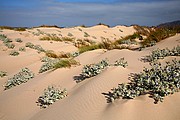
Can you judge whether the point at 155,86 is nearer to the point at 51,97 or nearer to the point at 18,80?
the point at 51,97

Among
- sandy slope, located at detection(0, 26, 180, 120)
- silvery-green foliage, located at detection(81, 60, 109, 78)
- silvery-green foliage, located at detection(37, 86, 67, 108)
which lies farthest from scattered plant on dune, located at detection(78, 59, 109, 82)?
silvery-green foliage, located at detection(37, 86, 67, 108)

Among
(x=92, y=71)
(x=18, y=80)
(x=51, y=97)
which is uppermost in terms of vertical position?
(x=92, y=71)

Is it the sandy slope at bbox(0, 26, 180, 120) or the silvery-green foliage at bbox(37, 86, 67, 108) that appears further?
the silvery-green foliage at bbox(37, 86, 67, 108)

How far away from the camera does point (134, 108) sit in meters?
4.14

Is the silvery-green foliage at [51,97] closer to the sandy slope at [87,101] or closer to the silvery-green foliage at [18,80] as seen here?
the sandy slope at [87,101]

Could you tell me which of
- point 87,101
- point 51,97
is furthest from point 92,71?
point 87,101

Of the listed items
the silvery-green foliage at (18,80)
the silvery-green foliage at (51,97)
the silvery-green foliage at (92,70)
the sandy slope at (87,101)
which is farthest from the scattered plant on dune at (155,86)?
the silvery-green foliage at (18,80)

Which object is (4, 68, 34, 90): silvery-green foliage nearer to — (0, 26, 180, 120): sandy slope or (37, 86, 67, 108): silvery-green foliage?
(0, 26, 180, 120): sandy slope

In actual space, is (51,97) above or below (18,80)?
above

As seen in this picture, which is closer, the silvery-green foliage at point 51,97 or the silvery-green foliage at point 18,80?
the silvery-green foliage at point 51,97

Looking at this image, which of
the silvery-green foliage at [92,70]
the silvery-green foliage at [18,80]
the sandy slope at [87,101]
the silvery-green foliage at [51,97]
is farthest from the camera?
the silvery-green foliage at [18,80]

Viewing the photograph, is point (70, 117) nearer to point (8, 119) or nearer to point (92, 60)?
point (8, 119)

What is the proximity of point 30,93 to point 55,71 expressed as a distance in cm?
121

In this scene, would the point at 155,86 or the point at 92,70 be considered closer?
the point at 155,86
